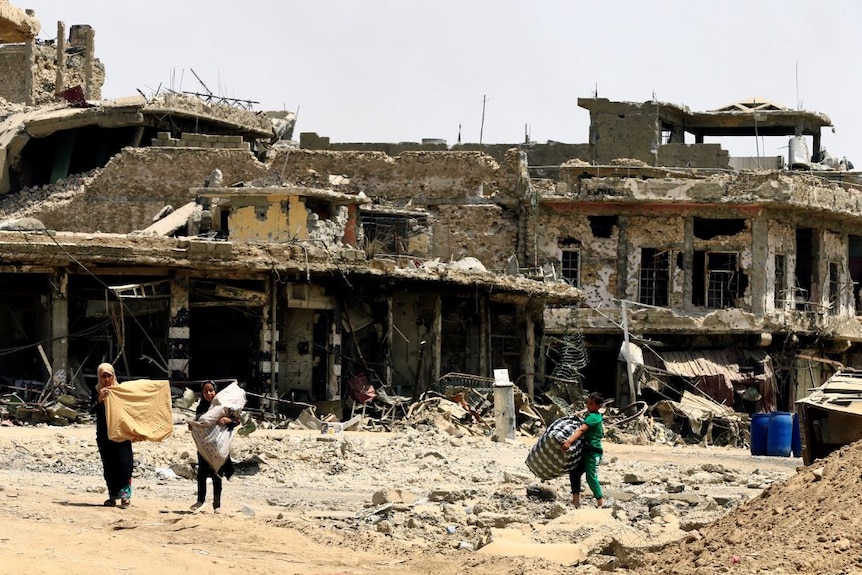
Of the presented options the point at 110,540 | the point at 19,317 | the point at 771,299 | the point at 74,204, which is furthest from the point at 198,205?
the point at 110,540

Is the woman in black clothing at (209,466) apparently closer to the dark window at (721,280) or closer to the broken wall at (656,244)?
the broken wall at (656,244)

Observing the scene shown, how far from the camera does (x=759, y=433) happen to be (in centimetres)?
2634

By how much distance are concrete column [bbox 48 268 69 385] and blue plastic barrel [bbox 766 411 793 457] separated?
455 inches

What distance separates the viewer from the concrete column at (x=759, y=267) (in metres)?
38.2

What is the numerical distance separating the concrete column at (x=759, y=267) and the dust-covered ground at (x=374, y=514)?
15.8 m

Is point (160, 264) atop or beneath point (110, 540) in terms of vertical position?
atop

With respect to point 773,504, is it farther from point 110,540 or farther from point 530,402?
point 530,402

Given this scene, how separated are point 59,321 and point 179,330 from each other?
6.44 feet

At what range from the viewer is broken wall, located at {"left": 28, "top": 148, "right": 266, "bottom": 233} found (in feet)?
125

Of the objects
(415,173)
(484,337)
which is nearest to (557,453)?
(484,337)

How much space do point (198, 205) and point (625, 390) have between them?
1027 cm

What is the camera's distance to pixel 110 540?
A: 492 inches

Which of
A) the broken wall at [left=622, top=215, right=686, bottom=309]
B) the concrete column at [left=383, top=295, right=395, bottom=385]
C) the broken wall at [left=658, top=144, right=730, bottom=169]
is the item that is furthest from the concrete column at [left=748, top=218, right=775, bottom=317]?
the concrete column at [left=383, top=295, right=395, bottom=385]

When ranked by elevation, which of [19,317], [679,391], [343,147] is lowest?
[679,391]
